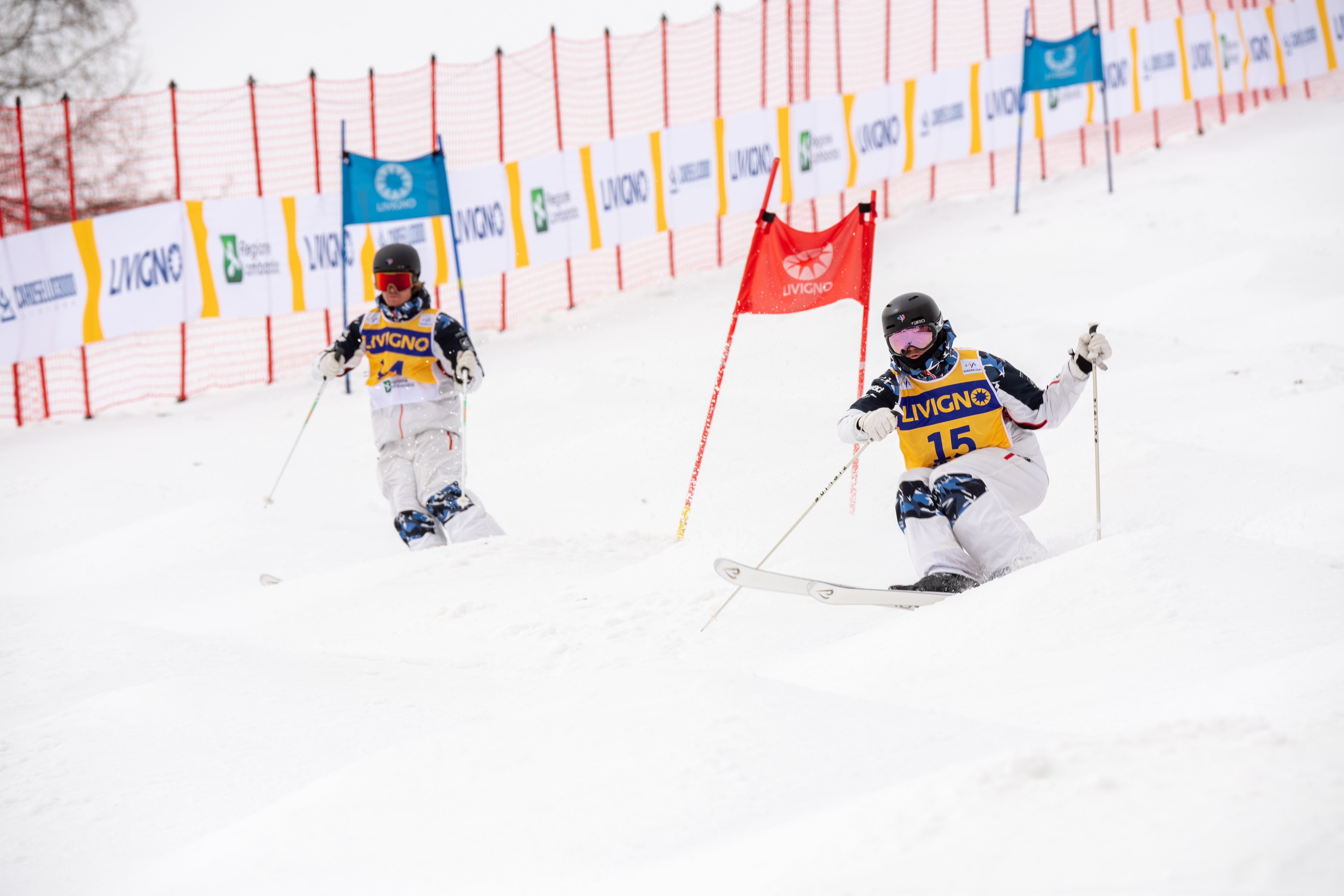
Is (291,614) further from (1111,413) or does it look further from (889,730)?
(1111,413)

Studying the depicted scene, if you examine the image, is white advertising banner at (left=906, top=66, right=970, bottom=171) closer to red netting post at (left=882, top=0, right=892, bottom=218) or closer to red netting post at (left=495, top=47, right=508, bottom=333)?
red netting post at (left=882, top=0, right=892, bottom=218)

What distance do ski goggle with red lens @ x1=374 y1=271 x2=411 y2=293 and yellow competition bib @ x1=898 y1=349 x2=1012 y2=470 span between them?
2840mm

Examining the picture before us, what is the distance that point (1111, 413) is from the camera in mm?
6754

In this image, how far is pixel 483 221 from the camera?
11039 mm

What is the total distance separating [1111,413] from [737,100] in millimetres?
7490

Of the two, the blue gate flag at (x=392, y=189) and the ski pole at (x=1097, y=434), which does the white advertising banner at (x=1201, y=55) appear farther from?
the ski pole at (x=1097, y=434)

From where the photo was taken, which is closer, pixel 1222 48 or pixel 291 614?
pixel 291 614

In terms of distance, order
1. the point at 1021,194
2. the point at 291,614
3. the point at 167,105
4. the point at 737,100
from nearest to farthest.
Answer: the point at 291,614, the point at 167,105, the point at 737,100, the point at 1021,194

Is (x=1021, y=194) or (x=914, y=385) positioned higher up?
(x=1021, y=194)

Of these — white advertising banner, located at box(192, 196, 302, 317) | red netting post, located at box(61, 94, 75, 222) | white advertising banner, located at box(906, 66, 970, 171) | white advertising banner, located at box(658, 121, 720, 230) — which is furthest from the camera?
white advertising banner, located at box(906, 66, 970, 171)

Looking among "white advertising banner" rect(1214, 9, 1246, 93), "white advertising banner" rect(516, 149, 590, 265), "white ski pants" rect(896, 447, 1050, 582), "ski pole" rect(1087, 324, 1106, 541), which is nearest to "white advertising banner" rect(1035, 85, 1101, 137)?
"white advertising banner" rect(1214, 9, 1246, 93)

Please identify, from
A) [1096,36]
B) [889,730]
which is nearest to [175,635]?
[889,730]

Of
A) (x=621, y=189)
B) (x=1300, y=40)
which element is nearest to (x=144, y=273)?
(x=621, y=189)

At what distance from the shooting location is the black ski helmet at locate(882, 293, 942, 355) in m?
4.28
